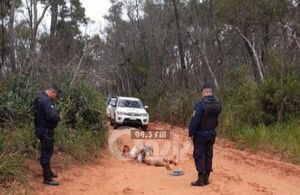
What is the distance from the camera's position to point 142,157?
12688 mm

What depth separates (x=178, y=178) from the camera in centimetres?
1027

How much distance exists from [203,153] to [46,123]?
118 inches

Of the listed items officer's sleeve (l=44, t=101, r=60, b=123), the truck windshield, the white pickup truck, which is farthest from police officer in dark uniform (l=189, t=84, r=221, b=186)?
the truck windshield

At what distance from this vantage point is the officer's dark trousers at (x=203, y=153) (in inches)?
365

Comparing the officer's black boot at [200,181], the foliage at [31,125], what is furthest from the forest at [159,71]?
the officer's black boot at [200,181]

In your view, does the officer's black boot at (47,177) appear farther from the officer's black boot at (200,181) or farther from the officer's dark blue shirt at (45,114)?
the officer's black boot at (200,181)

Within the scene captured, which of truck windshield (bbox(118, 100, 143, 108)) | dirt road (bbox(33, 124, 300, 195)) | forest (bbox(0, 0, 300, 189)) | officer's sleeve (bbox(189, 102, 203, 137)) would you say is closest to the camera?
dirt road (bbox(33, 124, 300, 195))

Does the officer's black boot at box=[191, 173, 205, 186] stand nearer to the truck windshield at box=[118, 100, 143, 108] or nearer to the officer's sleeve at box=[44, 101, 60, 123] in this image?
the officer's sleeve at box=[44, 101, 60, 123]

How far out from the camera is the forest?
499 inches

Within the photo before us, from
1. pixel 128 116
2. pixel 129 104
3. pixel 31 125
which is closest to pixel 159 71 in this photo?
pixel 129 104

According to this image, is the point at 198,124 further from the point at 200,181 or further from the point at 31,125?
the point at 31,125

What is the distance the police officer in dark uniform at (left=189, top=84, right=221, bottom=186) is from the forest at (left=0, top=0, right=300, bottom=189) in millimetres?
3268

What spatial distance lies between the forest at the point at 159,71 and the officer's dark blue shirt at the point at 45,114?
0.87m

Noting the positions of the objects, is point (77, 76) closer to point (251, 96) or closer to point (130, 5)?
point (251, 96)
